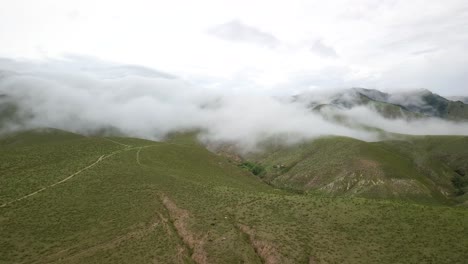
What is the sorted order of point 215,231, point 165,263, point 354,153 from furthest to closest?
point 354,153
point 215,231
point 165,263

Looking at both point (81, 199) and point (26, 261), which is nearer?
point (26, 261)

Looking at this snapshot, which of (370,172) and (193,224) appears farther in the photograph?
(370,172)

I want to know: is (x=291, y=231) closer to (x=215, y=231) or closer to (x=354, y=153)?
(x=215, y=231)

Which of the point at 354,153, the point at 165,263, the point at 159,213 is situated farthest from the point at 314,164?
the point at 165,263

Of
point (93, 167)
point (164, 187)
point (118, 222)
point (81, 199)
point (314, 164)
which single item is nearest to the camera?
point (118, 222)

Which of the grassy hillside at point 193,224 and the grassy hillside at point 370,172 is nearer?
the grassy hillside at point 193,224

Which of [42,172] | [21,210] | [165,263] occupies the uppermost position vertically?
[42,172]

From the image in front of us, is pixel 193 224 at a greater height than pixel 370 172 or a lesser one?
lesser

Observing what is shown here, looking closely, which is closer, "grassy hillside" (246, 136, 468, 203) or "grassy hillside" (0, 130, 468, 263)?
"grassy hillside" (0, 130, 468, 263)
